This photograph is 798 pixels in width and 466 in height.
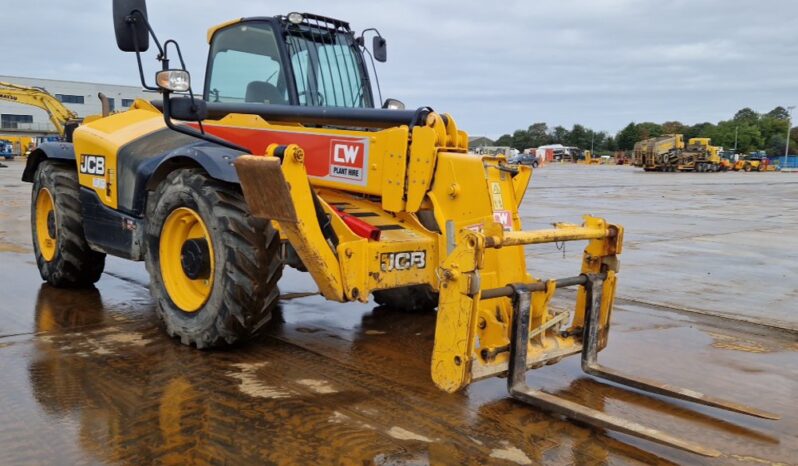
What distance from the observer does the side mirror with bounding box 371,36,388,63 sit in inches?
233

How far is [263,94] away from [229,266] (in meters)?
1.67

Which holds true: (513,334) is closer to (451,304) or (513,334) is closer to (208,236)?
(451,304)

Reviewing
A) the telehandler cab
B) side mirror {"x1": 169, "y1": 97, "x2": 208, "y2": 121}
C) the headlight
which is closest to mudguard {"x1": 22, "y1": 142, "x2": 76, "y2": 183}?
the telehandler cab

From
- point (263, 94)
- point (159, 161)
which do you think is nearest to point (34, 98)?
point (159, 161)

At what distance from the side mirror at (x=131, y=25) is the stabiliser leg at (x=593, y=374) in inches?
100

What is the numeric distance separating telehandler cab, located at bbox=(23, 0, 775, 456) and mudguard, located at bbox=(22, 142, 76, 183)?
1024mm

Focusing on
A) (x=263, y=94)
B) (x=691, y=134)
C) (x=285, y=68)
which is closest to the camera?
(x=285, y=68)

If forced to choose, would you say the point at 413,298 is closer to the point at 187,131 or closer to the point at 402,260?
the point at 402,260

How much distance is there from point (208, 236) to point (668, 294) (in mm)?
4860

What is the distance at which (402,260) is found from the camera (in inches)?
175

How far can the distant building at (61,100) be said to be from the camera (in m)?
67.2

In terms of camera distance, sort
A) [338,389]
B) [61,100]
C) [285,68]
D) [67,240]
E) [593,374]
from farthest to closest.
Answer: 1. [61,100]
2. [67,240]
3. [285,68]
4. [593,374]
5. [338,389]

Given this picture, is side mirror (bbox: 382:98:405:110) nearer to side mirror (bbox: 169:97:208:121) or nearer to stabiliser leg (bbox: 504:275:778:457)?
side mirror (bbox: 169:97:208:121)

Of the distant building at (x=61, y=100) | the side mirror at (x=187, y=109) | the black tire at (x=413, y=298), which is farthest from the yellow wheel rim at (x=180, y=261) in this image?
the distant building at (x=61, y=100)
